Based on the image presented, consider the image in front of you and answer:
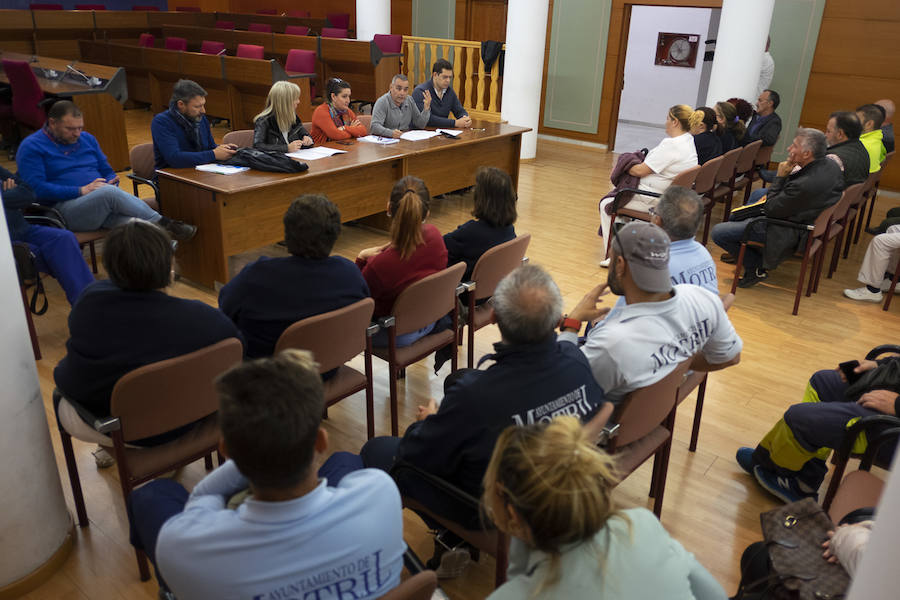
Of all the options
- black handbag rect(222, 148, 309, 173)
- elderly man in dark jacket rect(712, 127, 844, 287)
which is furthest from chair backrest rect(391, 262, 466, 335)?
elderly man in dark jacket rect(712, 127, 844, 287)

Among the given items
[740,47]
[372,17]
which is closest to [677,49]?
[740,47]

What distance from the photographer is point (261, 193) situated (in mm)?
4465

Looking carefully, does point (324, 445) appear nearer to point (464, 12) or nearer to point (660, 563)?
point (660, 563)

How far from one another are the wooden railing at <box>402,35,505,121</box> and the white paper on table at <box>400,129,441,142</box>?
10.2 feet

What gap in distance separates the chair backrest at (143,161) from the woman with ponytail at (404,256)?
2.53m

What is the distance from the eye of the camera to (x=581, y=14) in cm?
941

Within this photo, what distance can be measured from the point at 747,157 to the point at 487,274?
3995 mm

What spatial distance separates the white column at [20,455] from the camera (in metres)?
2.04

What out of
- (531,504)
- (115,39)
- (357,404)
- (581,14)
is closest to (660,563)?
(531,504)

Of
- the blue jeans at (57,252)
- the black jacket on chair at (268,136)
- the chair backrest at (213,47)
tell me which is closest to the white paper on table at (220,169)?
the black jacket on chair at (268,136)

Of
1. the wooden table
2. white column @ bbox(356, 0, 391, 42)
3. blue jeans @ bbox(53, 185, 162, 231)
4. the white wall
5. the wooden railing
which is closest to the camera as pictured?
blue jeans @ bbox(53, 185, 162, 231)

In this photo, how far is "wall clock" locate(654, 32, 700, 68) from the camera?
10.7m

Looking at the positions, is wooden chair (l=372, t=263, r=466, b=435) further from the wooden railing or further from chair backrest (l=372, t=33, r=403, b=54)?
chair backrest (l=372, t=33, r=403, b=54)

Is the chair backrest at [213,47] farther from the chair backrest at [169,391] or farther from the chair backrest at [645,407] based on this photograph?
the chair backrest at [645,407]
